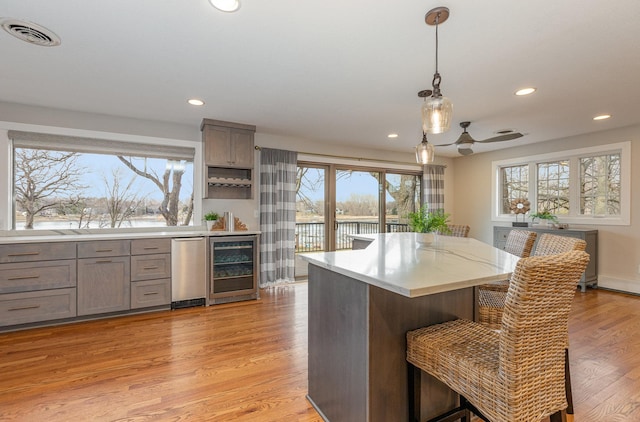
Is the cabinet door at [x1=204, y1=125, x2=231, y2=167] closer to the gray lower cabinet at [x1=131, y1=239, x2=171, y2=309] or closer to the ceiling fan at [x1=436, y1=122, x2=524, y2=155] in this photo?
the gray lower cabinet at [x1=131, y1=239, x2=171, y2=309]

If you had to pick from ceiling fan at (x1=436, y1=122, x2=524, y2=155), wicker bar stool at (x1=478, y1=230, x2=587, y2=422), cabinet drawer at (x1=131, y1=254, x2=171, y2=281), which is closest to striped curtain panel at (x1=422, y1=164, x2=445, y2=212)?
ceiling fan at (x1=436, y1=122, x2=524, y2=155)

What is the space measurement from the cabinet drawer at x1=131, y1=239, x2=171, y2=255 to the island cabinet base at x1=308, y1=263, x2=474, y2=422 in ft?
8.41

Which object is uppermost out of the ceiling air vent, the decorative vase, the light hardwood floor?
the ceiling air vent

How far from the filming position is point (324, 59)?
7.91ft

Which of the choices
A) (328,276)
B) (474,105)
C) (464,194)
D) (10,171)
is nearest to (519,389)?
(328,276)

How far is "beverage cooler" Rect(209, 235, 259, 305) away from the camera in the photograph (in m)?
3.96

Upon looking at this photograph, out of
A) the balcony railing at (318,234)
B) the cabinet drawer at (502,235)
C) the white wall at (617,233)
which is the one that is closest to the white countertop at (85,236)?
the balcony railing at (318,234)

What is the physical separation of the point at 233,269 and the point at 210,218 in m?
0.77

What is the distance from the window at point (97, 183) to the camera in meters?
3.60

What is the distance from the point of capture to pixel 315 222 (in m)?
5.43

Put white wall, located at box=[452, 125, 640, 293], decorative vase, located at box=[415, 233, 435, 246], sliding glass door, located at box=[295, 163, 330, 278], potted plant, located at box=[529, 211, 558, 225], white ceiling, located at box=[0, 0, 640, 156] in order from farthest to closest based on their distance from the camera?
sliding glass door, located at box=[295, 163, 330, 278], potted plant, located at box=[529, 211, 558, 225], white wall, located at box=[452, 125, 640, 293], decorative vase, located at box=[415, 233, 435, 246], white ceiling, located at box=[0, 0, 640, 156]

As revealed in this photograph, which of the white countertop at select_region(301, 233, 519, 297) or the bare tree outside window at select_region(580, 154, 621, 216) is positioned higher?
the bare tree outside window at select_region(580, 154, 621, 216)

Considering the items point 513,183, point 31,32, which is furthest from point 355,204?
point 31,32

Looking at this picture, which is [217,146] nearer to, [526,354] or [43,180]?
[43,180]
